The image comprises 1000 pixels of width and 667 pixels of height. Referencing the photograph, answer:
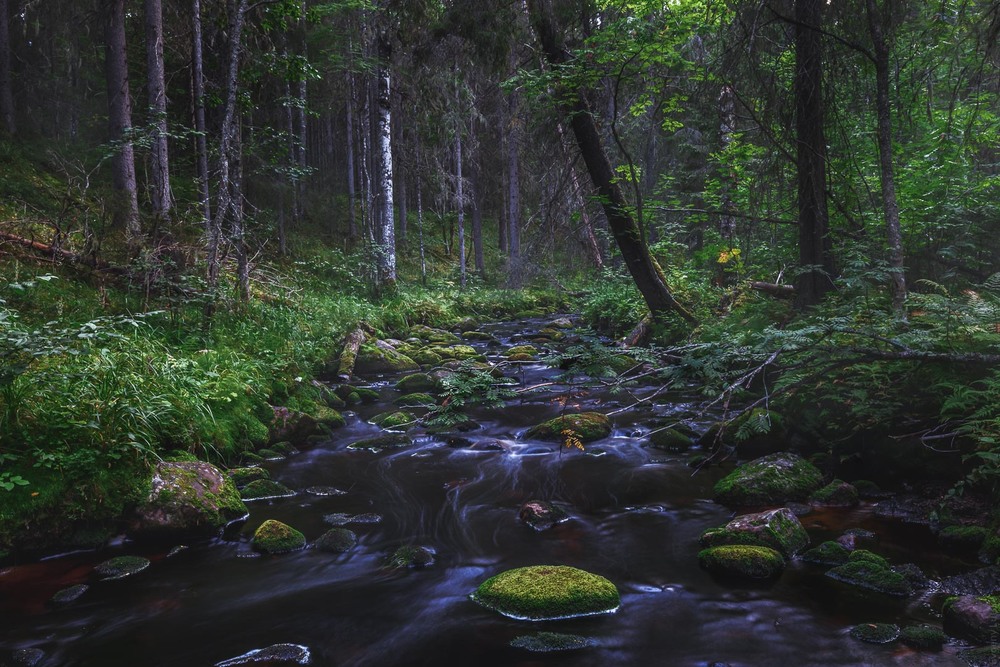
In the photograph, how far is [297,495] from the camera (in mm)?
6395

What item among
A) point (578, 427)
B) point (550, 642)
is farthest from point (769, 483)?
point (550, 642)

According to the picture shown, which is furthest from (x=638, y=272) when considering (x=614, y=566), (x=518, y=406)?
(x=614, y=566)

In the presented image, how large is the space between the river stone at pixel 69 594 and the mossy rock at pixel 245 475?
196cm

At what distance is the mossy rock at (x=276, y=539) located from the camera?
5133 mm

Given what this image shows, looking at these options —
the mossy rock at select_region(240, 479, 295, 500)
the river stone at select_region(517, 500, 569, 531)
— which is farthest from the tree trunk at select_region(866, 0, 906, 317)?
the mossy rock at select_region(240, 479, 295, 500)

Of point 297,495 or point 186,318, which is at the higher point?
point 186,318

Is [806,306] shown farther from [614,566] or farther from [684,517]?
[614,566]

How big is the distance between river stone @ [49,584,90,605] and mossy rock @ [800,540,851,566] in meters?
5.52

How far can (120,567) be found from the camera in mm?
4684

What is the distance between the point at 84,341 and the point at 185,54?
1143 centimetres

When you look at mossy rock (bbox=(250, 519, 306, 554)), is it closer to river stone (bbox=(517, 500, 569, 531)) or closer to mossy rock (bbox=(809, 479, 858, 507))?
river stone (bbox=(517, 500, 569, 531))

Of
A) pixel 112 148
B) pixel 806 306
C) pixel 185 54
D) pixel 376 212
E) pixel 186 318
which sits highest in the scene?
pixel 185 54

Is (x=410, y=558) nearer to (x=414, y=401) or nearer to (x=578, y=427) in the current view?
(x=578, y=427)

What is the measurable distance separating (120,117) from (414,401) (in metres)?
7.31
